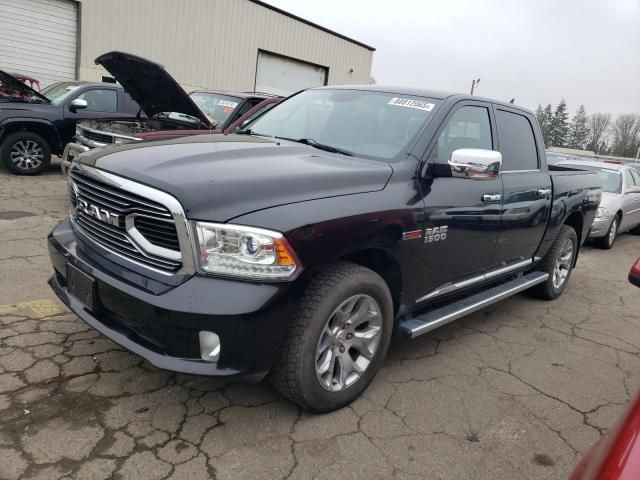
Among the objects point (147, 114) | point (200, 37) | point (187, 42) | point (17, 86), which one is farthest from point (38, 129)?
point (200, 37)

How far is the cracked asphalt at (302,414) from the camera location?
2.34m

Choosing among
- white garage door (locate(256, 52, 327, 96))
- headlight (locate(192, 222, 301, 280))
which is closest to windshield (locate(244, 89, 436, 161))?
headlight (locate(192, 222, 301, 280))

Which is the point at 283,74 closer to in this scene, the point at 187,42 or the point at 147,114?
the point at 187,42

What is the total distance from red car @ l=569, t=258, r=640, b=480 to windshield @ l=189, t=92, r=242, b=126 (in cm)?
693

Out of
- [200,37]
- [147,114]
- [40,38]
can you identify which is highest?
[200,37]

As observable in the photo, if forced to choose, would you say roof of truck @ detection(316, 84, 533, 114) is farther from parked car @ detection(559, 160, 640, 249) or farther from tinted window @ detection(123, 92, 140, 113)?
tinted window @ detection(123, 92, 140, 113)

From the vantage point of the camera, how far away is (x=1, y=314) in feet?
11.7

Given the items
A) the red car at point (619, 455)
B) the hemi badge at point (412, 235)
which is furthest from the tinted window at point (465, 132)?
the red car at point (619, 455)

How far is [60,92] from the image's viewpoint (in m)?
9.09

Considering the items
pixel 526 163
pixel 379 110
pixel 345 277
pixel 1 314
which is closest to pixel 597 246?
pixel 526 163

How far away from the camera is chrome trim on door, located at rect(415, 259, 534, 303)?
10.9 feet

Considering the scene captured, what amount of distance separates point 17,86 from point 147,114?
2525 millimetres

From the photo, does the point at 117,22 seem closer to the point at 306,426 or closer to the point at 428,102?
the point at 428,102

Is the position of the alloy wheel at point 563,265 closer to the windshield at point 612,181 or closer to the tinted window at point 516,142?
the tinted window at point 516,142
